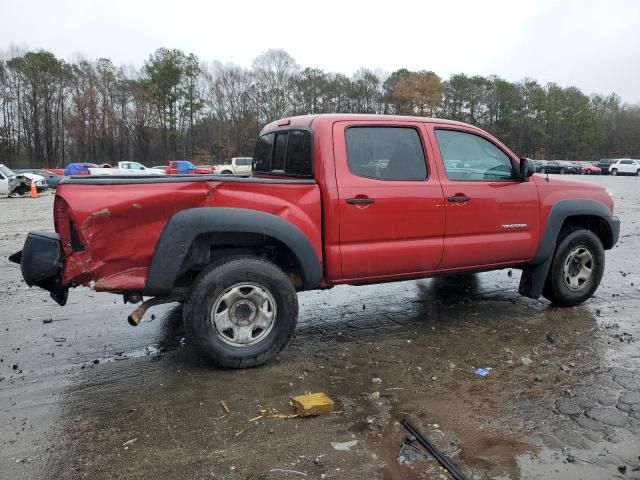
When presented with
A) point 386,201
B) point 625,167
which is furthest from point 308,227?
point 625,167

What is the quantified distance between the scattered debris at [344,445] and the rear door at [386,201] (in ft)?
5.28

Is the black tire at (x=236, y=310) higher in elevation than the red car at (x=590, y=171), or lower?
lower

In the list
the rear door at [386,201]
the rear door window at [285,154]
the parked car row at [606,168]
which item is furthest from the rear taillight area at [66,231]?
the parked car row at [606,168]

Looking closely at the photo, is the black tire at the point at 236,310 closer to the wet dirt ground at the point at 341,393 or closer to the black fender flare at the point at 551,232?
the wet dirt ground at the point at 341,393

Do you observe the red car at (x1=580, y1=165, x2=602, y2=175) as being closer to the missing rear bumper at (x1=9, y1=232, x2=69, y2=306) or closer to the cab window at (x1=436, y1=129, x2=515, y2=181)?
the cab window at (x1=436, y1=129, x2=515, y2=181)

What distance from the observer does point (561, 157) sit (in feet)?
278

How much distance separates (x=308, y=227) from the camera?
13.8 feet

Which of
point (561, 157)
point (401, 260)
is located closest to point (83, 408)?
point (401, 260)

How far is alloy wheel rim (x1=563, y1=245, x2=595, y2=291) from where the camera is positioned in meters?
5.68

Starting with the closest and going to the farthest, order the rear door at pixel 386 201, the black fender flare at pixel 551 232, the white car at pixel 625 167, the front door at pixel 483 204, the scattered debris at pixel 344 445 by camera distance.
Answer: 1. the scattered debris at pixel 344 445
2. the rear door at pixel 386 201
3. the front door at pixel 483 204
4. the black fender flare at pixel 551 232
5. the white car at pixel 625 167

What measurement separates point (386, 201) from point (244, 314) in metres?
1.51

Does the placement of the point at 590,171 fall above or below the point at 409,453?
above

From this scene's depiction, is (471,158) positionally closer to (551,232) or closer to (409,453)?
(551,232)

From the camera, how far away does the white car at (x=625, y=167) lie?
54.2 m
